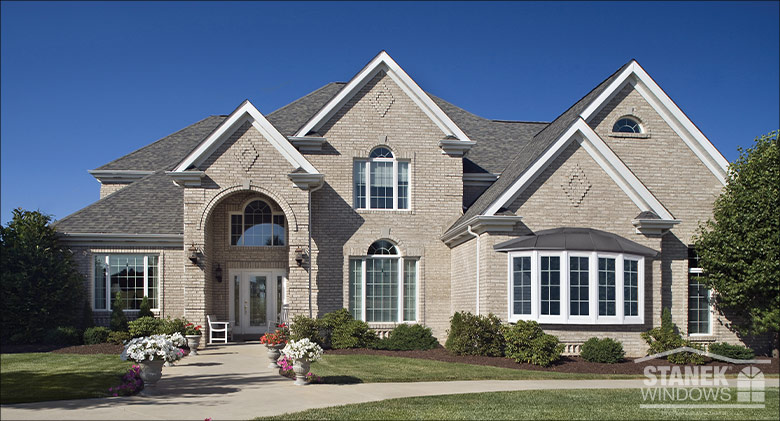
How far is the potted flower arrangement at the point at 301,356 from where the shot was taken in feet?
46.3

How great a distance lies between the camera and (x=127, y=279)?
2244cm

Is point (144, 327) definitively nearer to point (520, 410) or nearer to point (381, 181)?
point (381, 181)

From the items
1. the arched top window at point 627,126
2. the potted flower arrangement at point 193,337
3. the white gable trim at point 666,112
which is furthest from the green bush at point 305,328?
the arched top window at point 627,126

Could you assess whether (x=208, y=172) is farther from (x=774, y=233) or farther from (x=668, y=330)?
(x=774, y=233)

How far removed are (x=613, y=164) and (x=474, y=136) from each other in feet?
26.8

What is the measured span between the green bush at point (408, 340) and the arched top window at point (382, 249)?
2681 mm

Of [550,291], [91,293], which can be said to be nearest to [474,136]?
[550,291]

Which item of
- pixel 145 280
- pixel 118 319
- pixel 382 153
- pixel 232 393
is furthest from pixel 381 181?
pixel 232 393

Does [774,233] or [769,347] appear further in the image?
[769,347]

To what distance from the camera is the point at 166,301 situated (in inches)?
883

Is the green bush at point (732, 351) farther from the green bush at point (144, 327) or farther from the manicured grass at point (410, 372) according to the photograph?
the green bush at point (144, 327)

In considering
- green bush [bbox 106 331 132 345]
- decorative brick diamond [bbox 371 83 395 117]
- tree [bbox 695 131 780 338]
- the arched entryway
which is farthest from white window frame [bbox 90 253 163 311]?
tree [bbox 695 131 780 338]

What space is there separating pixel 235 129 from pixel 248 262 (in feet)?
16.2

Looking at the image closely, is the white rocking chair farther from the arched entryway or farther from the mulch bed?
the mulch bed
